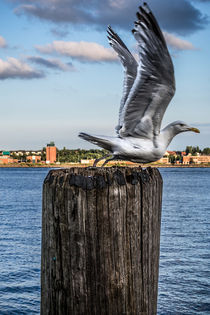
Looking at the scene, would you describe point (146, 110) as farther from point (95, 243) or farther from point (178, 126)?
point (95, 243)

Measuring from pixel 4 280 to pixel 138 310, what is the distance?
14.3 meters

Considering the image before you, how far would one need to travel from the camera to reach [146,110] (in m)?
6.04

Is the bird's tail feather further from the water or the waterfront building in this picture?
the waterfront building

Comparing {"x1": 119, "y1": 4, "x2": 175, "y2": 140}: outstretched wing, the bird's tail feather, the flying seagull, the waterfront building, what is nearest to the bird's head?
the flying seagull

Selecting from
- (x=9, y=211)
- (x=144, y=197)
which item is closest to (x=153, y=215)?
(x=144, y=197)

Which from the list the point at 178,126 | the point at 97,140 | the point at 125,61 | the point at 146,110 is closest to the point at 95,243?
the point at 97,140

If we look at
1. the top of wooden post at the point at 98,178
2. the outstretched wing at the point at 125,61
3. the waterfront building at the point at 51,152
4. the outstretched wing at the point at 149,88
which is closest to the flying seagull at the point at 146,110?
the outstretched wing at the point at 149,88

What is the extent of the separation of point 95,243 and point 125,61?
4804 mm

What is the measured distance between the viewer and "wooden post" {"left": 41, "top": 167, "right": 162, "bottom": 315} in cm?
262

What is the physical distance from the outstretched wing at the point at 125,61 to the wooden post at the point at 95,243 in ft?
11.7

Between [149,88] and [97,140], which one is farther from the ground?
[149,88]

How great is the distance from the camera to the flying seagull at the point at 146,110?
5.43 m

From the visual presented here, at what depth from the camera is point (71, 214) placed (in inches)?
104

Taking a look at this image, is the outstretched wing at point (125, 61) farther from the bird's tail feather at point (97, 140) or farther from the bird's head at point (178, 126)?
the bird's head at point (178, 126)
